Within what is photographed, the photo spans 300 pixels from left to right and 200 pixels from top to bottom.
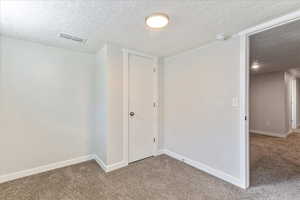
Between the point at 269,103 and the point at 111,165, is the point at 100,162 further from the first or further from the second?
the point at 269,103

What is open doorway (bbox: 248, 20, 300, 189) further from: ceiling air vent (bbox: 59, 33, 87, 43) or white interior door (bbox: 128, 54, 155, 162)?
ceiling air vent (bbox: 59, 33, 87, 43)

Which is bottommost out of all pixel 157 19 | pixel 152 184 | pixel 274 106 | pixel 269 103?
pixel 152 184

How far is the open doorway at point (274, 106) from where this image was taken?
222 centimetres

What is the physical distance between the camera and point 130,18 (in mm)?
1686

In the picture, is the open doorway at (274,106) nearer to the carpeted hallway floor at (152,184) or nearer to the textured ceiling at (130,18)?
the carpeted hallway floor at (152,184)

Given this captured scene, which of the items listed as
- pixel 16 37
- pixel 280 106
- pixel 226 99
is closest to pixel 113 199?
pixel 226 99

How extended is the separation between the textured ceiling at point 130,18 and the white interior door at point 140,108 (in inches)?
23.8

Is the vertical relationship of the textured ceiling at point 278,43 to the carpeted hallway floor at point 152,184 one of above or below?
above

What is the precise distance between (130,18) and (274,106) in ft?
18.8

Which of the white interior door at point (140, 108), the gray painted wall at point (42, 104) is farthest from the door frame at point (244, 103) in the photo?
the gray painted wall at point (42, 104)

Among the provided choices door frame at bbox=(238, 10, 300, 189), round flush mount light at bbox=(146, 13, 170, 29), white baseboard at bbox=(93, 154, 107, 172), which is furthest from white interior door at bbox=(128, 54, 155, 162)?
door frame at bbox=(238, 10, 300, 189)

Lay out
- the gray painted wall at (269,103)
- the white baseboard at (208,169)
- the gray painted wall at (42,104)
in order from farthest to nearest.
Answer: the gray painted wall at (269,103) → the gray painted wall at (42,104) → the white baseboard at (208,169)

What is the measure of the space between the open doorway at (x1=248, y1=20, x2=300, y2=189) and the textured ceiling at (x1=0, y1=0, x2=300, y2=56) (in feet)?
2.22

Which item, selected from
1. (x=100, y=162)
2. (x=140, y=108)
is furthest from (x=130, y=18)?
(x=100, y=162)
